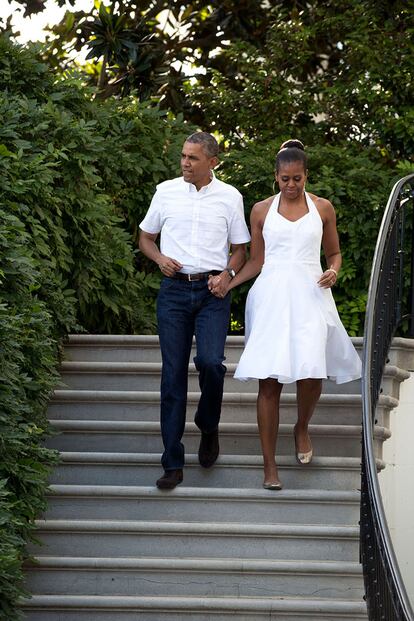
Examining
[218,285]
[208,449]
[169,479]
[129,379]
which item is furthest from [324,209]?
[129,379]

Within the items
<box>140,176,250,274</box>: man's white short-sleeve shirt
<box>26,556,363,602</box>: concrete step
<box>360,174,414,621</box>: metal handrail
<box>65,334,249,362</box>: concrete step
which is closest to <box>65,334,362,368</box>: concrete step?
<box>65,334,249,362</box>: concrete step

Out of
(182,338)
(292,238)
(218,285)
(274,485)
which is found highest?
(292,238)

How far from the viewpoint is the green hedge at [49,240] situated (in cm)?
588

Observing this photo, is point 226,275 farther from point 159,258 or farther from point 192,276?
point 159,258

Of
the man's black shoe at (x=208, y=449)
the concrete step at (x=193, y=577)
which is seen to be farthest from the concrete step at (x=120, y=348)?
the concrete step at (x=193, y=577)

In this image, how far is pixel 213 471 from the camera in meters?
6.93

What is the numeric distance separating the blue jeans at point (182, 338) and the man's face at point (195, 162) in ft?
1.81

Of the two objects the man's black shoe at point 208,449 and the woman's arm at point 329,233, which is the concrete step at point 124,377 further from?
the woman's arm at point 329,233

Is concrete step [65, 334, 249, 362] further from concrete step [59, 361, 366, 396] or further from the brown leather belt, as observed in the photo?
the brown leather belt

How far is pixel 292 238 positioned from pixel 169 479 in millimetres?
1421

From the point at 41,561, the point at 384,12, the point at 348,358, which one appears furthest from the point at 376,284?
the point at 384,12

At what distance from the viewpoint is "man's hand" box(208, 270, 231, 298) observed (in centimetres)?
650

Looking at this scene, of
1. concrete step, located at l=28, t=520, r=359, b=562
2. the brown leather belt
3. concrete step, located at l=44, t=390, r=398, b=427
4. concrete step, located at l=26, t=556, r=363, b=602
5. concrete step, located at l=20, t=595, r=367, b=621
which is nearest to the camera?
concrete step, located at l=20, t=595, r=367, b=621

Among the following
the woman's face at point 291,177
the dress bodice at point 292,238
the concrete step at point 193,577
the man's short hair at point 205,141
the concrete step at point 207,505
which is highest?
the man's short hair at point 205,141
